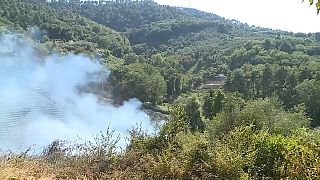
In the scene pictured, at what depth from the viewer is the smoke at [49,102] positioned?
33.4m

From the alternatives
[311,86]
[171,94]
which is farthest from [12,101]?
[311,86]

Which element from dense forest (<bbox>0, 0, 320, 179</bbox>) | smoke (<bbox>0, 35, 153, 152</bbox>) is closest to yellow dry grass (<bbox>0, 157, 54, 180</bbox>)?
dense forest (<bbox>0, 0, 320, 179</bbox>)

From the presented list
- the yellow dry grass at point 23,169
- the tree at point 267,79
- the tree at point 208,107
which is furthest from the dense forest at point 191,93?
the tree at point 208,107

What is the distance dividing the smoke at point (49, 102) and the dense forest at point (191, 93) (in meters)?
3.44

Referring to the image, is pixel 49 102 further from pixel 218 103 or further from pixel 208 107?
pixel 218 103

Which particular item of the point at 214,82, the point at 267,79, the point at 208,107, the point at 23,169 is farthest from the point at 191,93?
the point at 23,169

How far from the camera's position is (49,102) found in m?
48.7

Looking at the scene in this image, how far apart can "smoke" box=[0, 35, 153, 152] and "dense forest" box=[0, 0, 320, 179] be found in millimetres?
3442

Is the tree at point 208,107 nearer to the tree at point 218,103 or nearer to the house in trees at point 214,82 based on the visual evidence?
the tree at point 218,103

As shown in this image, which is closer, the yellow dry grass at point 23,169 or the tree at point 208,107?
the yellow dry grass at point 23,169

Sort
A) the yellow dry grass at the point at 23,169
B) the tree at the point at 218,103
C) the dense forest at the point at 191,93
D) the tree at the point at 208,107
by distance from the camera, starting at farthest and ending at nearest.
→ the tree at the point at 208,107, the tree at the point at 218,103, the dense forest at the point at 191,93, the yellow dry grass at the point at 23,169

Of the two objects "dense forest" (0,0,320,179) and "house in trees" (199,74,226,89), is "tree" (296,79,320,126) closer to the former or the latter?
"dense forest" (0,0,320,179)

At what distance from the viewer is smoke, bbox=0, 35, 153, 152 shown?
1316 inches

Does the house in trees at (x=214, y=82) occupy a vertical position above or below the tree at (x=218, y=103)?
below
